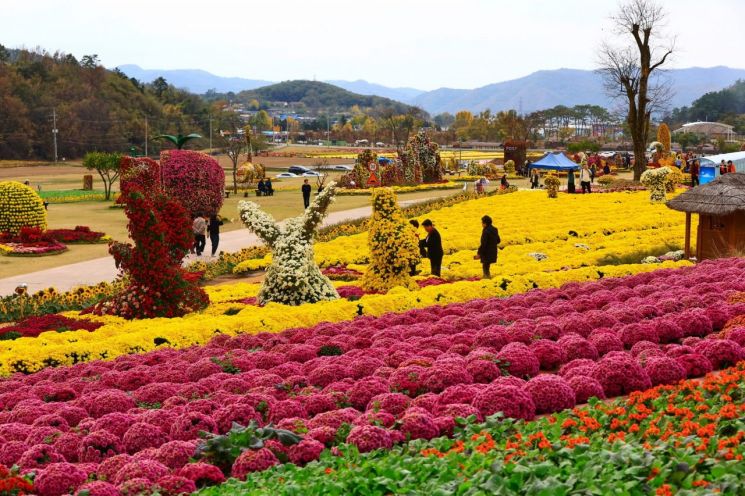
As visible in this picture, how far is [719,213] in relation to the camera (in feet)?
66.8

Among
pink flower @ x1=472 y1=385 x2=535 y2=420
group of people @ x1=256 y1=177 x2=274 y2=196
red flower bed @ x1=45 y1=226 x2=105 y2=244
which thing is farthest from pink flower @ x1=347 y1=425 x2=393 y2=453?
group of people @ x1=256 y1=177 x2=274 y2=196

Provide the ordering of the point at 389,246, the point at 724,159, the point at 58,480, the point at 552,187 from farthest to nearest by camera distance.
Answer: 1. the point at 724,159
2. the point at 552,187
3. the point at 389,246
4. the point at 58,480

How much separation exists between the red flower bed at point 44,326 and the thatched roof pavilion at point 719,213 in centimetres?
1197

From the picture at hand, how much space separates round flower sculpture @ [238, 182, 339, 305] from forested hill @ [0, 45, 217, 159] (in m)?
71.5

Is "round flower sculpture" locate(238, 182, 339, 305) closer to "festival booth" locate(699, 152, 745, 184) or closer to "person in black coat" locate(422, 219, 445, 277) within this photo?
"person in black coat" locate(422, 219, 445, 277)

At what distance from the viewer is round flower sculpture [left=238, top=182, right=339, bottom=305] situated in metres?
18.0

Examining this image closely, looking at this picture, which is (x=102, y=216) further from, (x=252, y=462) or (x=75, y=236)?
(x=252, y=462)

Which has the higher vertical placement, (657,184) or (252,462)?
(657,184)

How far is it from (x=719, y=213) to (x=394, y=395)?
42.5 feet

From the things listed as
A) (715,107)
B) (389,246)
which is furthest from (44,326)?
(715,107)

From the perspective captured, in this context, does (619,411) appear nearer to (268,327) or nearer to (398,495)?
(398,495)

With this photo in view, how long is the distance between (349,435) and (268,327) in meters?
7.22

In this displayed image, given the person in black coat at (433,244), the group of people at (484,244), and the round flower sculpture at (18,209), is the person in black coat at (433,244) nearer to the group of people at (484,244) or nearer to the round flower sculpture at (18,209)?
the group of people at (484,244)

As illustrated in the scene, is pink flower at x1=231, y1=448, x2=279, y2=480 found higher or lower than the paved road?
higher
